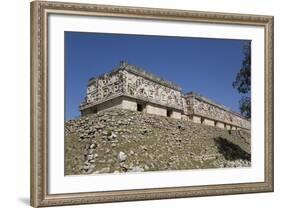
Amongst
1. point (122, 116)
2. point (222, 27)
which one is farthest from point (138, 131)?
point (222, 27)

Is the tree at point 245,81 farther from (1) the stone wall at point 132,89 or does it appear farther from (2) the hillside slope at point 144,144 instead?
(1) the stone wall at point 132,89

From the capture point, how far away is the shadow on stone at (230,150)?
2559 mm

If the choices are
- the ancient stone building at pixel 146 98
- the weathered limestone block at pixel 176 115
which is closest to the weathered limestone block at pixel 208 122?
the ancient stone building at pixel 146 98

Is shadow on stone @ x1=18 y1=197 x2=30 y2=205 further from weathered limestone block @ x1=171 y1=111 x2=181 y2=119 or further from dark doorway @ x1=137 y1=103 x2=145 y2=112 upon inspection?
weathered limestone block @ x1=171 y1=111 x2=181 y2=119

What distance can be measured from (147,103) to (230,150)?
44cm

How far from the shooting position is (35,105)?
216 centimetres

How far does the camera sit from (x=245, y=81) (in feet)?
8.46

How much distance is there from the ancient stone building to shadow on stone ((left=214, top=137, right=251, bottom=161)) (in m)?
0.09

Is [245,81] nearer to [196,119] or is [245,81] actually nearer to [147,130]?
[196,119]

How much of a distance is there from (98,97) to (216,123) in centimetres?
57

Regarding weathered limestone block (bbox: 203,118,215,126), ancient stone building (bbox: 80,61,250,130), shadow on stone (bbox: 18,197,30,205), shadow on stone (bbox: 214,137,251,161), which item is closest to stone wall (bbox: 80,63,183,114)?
ancient stone building (bbox: 80,61,250,130)

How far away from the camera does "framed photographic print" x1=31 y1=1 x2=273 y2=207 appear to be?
2.20 metres

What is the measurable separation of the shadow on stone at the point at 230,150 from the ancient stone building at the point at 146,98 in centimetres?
9

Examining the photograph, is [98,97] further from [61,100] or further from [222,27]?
[222,27]
